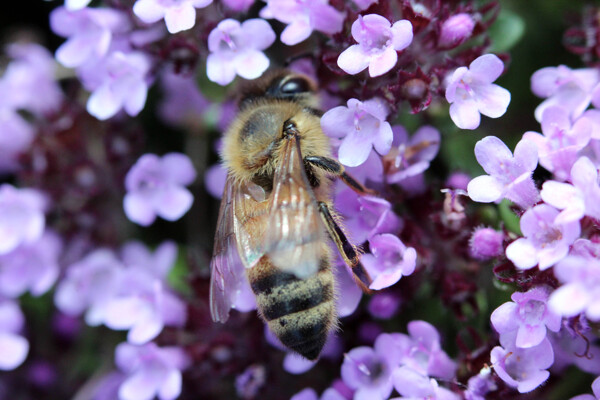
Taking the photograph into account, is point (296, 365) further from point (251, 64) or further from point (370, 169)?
point (251, 64)

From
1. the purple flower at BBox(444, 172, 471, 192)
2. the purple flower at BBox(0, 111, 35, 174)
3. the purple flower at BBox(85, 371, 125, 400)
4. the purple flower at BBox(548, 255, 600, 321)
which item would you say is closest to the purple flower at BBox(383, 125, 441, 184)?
the purple flower at BBox(444, 172, 471, 192)

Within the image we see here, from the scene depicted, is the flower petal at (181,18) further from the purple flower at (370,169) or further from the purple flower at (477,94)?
the purple flower at (477,94)

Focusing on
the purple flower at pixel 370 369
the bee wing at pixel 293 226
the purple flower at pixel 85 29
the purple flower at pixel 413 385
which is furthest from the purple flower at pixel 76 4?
the purple flower at pixel 413 385

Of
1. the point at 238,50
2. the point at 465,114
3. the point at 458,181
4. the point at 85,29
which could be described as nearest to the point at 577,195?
the point at 465,114

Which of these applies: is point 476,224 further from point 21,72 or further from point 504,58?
point 21,72

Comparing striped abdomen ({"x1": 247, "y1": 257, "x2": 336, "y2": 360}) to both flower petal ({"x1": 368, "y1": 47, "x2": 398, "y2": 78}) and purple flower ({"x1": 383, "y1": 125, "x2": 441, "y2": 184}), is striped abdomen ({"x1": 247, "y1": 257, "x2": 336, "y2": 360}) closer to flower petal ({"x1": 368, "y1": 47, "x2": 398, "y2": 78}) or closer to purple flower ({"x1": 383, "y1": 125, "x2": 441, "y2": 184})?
purple flower ({"x1": 383, "y1": 125, "x2": 441, "y2": 184})

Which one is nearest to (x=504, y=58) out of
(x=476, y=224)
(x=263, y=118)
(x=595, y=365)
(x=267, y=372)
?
(x=476, y=224)
